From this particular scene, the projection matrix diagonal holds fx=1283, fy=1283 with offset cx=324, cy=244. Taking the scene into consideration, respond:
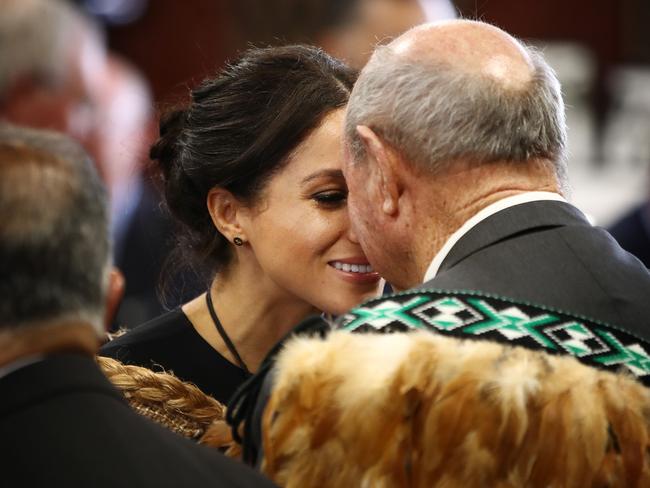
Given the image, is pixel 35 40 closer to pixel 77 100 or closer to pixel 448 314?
pixel 77 100

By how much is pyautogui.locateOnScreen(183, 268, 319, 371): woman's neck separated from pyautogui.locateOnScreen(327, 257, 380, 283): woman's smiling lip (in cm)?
19

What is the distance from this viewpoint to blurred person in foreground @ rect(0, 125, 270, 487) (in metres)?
1.35

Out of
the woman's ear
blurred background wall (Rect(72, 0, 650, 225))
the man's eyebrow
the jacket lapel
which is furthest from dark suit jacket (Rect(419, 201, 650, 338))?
blurred background wall (Rect(72, 0, 650, 225))

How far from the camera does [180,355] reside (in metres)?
2.77

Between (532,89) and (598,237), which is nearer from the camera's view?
(598,237)

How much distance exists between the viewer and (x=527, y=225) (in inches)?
79.7

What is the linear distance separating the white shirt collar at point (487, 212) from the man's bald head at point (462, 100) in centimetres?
7

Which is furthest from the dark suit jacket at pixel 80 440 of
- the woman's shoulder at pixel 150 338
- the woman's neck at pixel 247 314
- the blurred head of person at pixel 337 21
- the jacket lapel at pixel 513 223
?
the blurred head of person at pixel 337 21

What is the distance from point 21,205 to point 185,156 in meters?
1.56

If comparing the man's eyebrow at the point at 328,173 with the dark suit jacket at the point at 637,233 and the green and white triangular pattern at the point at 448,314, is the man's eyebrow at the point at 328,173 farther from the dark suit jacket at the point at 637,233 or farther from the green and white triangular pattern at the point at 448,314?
the dark suit jacket at the point at 637,233

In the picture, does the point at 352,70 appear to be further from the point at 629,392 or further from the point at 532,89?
the point at 629,392

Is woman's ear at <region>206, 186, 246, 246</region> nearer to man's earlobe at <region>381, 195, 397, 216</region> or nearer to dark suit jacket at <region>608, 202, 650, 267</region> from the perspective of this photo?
man's earlobe at <region>381, 195, 397, 216</region>

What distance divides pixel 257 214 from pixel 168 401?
58cm

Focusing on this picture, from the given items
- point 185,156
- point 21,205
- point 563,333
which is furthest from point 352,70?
point 21,205
